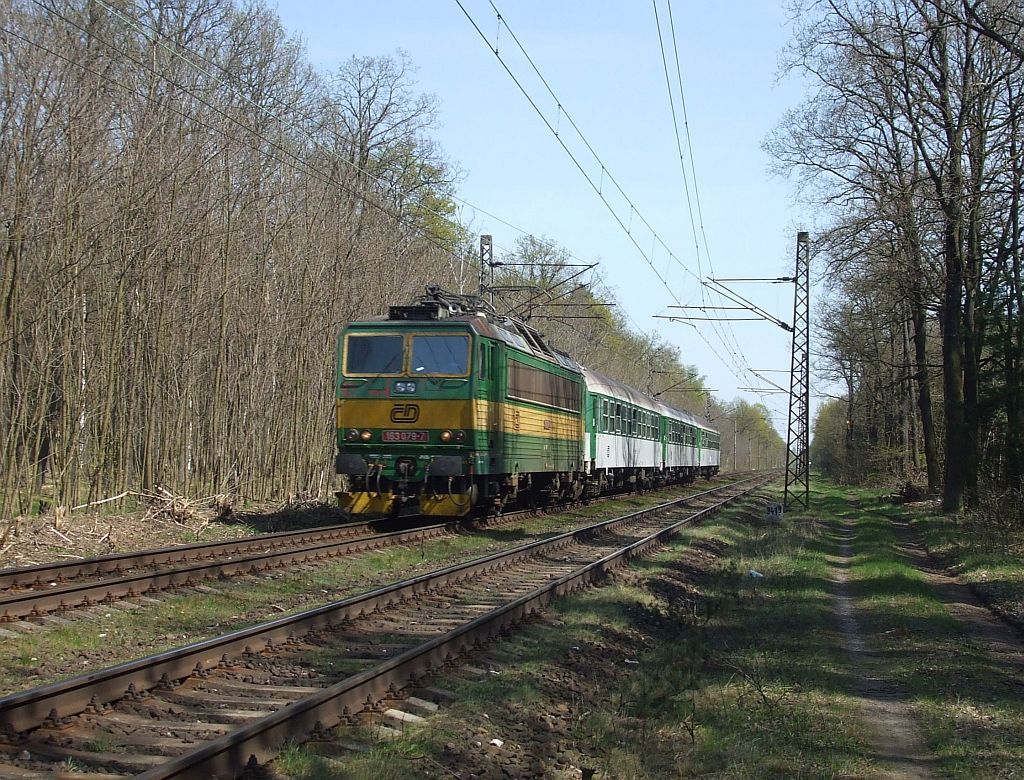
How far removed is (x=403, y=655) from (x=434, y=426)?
9.44 metres

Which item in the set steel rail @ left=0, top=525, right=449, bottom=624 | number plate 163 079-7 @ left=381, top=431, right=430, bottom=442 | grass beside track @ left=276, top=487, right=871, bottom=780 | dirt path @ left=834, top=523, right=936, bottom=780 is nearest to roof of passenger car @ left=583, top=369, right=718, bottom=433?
number plate 163 079-7 @ left=381, top=431, right=430, bottom=442

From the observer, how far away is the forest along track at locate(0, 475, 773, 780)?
208 inches

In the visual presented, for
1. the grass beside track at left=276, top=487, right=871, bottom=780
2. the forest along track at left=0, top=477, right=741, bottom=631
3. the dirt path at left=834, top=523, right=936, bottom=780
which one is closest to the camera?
the grass beside track at left=276, top=487, right=871, bottom=780

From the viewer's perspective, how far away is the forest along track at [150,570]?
9.22 meters

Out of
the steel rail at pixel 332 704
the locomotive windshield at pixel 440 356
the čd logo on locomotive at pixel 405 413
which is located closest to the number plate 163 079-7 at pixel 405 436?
Answer: the čd logo on locomotive at pixel 405 413

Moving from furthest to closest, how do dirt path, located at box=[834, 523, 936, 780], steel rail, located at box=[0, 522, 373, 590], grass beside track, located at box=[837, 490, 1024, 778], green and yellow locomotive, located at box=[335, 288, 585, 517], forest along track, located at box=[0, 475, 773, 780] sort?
green and yellow locomotive, located at box=[335, 288, 585, 517]
steel rail, located at box=[0, 522, 373, 590]
grass beside track, located at box=[837, 490, 1024, 778]
dirt path, located at box=[834, 523, 936, 780]
forest along track, located at box=[0, 475, 773, 780]

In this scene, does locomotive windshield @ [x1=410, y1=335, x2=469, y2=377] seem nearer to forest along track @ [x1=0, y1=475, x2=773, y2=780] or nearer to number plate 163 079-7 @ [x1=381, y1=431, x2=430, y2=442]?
number plate 163 079-7 @ [x1=381, y1=431, x2=430, y2=442]

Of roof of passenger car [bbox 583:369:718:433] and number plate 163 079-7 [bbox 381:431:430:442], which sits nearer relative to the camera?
number plate 163 079-7 [bbox 381:431:430:442]

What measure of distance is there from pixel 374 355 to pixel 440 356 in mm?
1133

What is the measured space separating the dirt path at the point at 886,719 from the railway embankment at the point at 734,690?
20 mm

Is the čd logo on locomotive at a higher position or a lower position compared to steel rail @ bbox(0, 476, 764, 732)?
higher

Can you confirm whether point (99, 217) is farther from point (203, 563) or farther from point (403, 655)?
point (403, 655)

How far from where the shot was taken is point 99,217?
15.0m

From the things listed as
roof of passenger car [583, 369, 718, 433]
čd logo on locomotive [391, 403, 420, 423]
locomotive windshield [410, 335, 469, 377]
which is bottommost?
čd logo on locomotive [391, 403, 420, 423]
